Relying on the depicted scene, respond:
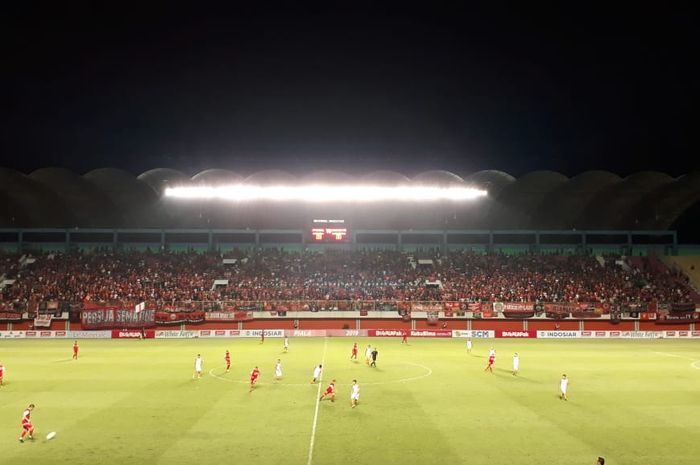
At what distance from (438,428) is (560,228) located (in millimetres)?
58324

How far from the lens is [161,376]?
32719mm

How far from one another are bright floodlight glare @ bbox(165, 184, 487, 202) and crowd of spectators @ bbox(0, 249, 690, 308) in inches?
283

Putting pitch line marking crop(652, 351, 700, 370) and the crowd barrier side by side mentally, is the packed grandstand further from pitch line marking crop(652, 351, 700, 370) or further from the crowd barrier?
pitch line marking crop(652, 351, 700, 370)

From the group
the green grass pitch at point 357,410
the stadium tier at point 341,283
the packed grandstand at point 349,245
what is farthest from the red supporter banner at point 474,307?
the green grass pitch at point 357,410

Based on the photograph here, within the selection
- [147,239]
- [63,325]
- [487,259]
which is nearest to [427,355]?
[487,259]

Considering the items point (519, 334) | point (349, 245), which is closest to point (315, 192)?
point (349, 245)

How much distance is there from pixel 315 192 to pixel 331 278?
12119 mm

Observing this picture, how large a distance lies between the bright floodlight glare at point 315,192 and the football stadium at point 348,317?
0.93 ft

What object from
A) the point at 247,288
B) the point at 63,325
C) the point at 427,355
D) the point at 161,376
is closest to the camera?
the point at 161,376

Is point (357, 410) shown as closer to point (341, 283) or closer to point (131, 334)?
point (131, 334)

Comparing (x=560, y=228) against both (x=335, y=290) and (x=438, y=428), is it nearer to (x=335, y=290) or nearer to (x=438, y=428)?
(x=335, y=290)

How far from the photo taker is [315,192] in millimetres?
70312

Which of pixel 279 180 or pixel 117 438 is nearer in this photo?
pixel 117 438

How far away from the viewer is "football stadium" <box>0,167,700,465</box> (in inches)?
826
